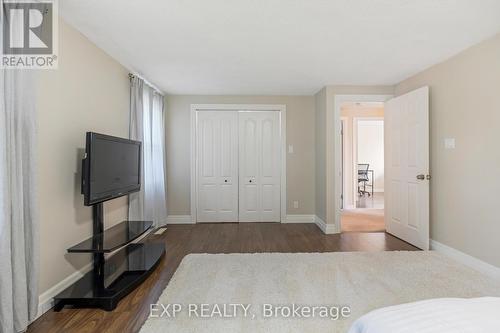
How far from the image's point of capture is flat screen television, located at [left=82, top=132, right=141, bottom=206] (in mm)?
2092

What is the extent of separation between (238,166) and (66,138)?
9.54 ft

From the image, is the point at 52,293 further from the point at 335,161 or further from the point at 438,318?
the point at 335,161

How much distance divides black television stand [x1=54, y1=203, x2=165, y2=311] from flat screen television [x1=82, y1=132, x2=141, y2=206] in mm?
286

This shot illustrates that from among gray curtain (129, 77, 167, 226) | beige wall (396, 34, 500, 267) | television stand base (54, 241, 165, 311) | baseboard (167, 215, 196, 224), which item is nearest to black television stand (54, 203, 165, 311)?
television stand base (54, 241, 165, 311)

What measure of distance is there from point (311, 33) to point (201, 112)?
110 inches

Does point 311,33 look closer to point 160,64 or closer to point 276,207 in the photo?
point 160,64

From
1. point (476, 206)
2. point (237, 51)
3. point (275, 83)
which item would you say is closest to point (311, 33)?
point (237, 51)

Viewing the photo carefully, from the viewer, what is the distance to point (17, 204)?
1.57m

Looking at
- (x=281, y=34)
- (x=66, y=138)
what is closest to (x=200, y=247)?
(x=66, y=138)

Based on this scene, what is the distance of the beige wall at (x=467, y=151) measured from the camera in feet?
8.13

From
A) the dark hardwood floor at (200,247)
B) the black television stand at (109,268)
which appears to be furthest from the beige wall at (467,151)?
the black television stand at (109,268)

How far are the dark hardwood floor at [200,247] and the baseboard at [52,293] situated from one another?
1.8 inches

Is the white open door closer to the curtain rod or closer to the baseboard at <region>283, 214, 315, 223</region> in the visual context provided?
the baseboard at <region>283, 214, 315, 223</region>

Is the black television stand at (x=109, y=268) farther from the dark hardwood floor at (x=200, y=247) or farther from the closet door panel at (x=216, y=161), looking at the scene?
the closet door panel at (x=216, y=161)
